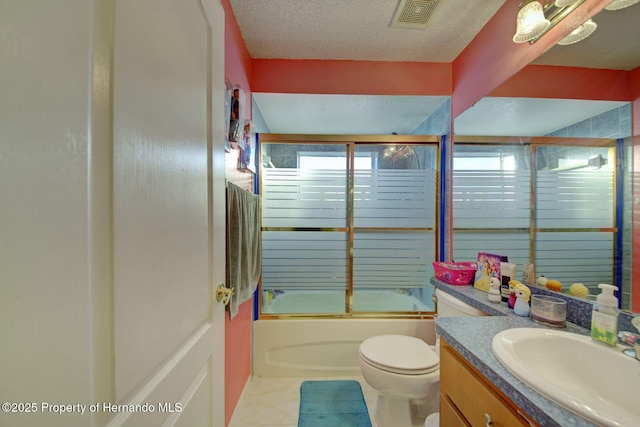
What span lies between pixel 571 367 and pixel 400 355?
2.55 ft

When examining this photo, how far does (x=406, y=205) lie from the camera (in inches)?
82.6

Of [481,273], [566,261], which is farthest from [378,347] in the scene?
[566,261]

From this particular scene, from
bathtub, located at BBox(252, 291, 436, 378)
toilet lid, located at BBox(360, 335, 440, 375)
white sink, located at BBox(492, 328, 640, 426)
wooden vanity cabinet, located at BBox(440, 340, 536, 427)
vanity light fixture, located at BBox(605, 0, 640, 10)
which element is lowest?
bathtub, located at BBox(252, 291, 436, 378)

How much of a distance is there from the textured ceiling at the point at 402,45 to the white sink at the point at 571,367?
90cm

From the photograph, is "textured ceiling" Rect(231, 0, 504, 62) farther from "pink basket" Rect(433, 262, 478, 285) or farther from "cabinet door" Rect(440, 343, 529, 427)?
"cabinet door" Rect(440, 343, 529, 427)

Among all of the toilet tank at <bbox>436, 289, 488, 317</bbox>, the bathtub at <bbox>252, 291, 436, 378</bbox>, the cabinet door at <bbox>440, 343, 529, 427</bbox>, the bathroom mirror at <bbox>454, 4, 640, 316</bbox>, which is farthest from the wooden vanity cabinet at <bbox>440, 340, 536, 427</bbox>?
the bathtub at <bbox>252, 291, 436, 378</bbox>

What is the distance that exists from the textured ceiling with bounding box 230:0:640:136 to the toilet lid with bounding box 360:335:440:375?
53.3 inches

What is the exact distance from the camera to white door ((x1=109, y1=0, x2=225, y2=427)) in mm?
446

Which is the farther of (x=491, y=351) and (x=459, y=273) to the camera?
(x=459, y=273)

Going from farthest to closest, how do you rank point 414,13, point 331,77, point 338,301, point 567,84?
point 338,301 < point 331,77 < point 414,13 < point 567,84

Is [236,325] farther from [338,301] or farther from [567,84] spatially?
[567,84]

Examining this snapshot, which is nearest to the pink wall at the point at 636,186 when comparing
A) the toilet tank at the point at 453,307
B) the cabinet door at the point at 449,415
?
the toilet tank at the point at 453,307

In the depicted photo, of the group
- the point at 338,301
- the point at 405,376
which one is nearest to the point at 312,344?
the point at 338,301

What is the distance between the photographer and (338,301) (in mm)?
2312
